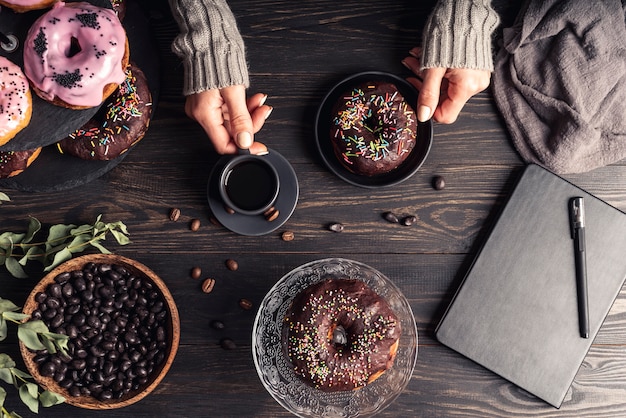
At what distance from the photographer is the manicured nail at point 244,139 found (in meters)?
1.35

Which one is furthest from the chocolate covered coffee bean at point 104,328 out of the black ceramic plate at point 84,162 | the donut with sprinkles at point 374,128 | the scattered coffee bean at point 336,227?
the donut with sprinkles at point 374,128

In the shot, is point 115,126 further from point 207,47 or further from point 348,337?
point 348,337

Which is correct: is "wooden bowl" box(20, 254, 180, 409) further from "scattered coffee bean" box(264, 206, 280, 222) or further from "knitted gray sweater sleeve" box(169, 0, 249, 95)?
"knitted gray sweater sleeve" box(169, 0, 249, 95)

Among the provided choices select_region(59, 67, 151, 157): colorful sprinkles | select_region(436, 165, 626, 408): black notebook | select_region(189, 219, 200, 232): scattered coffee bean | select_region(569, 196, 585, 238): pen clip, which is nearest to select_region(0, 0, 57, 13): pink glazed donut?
select_region(59, 67, 151, 157): colorful sprinkles

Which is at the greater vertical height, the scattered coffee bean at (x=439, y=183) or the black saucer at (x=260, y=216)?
the scattered coffee bean at (x=439, y=183)

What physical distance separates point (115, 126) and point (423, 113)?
75 cm

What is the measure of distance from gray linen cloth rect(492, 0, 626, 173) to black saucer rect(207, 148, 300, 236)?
582 mm

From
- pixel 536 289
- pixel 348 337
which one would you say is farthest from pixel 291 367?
pixel 536 289

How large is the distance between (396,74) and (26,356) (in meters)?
1.16

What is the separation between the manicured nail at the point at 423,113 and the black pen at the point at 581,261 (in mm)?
442

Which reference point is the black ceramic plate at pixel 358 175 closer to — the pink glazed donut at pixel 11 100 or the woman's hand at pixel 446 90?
the woman's hand at pixel 446 90

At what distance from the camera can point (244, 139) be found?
4.45ft

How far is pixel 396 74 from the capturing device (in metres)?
1.50

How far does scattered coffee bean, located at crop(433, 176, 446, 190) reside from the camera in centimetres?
147
